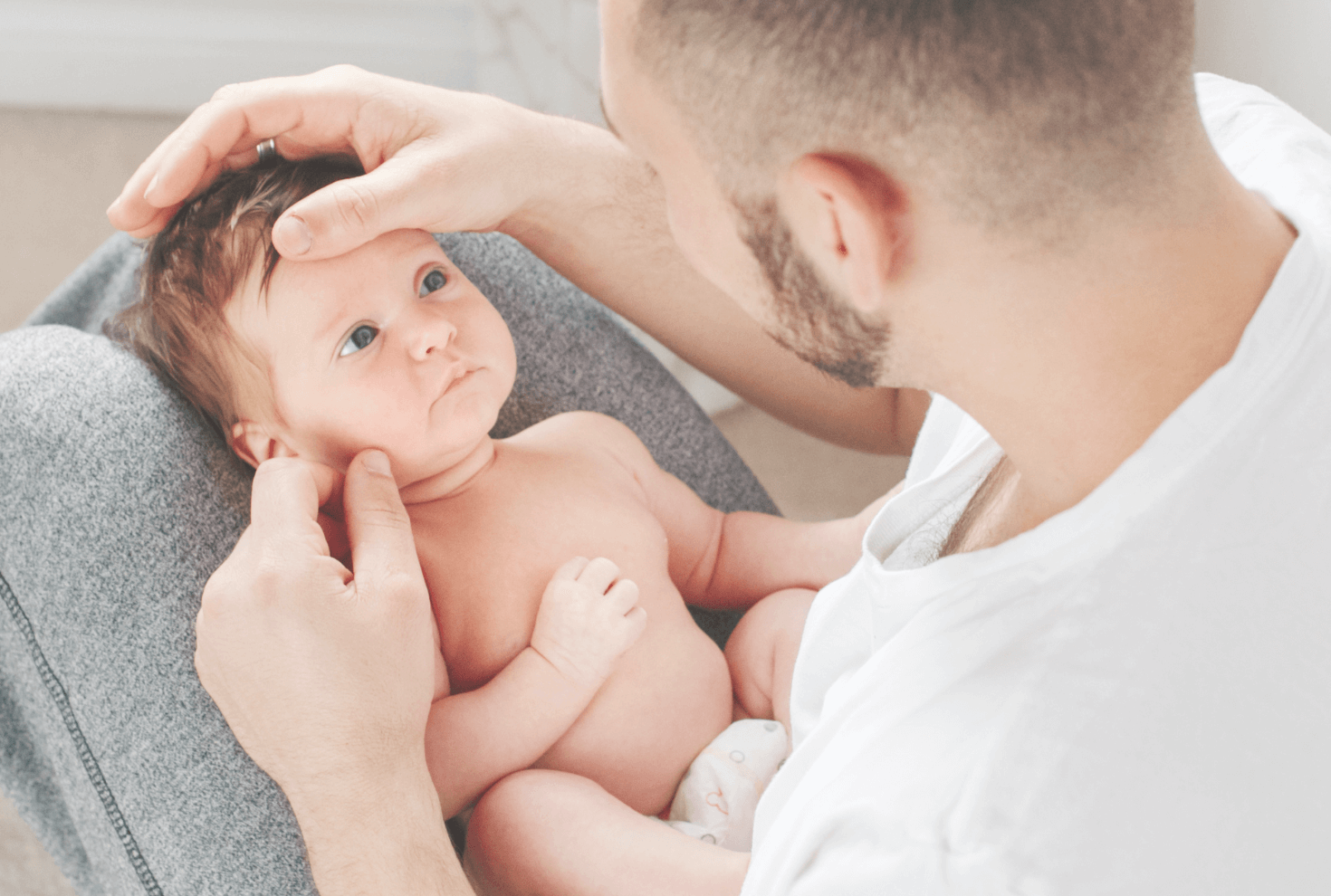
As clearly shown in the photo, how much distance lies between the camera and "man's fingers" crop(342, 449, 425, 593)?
93 centimetres

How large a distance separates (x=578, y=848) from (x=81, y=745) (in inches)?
19.6

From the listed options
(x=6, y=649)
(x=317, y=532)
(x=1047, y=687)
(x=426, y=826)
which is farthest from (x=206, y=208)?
(x=1047, y=687)

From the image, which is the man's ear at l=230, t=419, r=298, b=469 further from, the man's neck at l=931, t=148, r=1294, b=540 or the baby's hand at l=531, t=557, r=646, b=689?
the man's neck at l=931, t=148, r=1294, b=540

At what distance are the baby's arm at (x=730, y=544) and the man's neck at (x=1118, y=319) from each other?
2.04ft

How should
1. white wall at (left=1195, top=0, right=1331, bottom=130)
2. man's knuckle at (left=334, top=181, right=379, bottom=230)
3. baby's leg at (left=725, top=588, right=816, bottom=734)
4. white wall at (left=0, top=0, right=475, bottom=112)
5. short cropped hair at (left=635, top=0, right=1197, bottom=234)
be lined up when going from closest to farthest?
short cropped hair at (left=635, top=0, right=1197, bottom=234) → man's knuckle at (left=334, top=181, right=379, bottom=230) → baby's leg at (left=725, top=588, right=816, bottom=734) → white wall at (left=1195, top=0, right=1331, bottom=130) → white wall at (left=0, top=0, right=475, bottom=112)

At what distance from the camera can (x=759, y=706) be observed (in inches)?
47.3

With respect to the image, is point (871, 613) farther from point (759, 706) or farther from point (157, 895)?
point (157, 895)

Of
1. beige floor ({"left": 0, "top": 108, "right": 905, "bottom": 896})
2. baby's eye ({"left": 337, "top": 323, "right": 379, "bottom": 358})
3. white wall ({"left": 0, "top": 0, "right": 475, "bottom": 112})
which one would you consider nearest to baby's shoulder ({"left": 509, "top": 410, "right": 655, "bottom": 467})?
baby's eye ({"left": 337, "top": 323, "right": 379, "bottom": 358})

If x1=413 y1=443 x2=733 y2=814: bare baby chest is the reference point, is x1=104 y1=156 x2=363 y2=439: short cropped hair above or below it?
above

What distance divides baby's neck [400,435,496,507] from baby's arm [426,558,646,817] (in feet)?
0.66

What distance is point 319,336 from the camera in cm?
101

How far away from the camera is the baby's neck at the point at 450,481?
1.16 m

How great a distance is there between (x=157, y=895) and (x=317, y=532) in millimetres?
385

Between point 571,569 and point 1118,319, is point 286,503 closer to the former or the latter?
point 571,569
